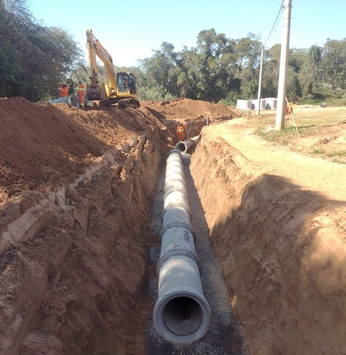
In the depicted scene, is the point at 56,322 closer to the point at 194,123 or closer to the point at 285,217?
the point at 285,217

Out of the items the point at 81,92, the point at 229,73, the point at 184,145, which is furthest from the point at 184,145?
the point at 229,73

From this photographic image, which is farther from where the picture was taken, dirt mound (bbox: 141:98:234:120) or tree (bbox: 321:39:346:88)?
tree (bbox: 321:39:346:88)

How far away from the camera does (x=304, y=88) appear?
48.4 meters

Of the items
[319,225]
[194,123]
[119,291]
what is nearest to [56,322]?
[119,291]

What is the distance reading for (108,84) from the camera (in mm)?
21469

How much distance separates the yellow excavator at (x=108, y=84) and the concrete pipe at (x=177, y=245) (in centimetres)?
1281

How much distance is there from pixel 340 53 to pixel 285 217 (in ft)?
187

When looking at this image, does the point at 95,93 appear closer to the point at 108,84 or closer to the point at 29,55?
the point at 108,84

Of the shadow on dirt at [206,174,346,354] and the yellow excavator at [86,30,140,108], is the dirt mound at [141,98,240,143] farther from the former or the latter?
the shadow on dirt at [206,174,346,354]

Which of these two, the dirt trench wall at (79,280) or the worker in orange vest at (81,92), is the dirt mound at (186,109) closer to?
the worker in orange vest at (81,92)

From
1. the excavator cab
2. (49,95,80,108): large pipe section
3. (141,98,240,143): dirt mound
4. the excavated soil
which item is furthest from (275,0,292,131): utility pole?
(49,95,80,108): large pipe section

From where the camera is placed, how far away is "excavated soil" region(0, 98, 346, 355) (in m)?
4.32

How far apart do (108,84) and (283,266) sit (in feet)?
61.4

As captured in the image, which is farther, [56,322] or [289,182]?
[289,182]
